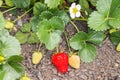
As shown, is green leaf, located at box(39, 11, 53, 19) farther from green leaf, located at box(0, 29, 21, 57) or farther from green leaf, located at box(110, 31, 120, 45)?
green leaf, located at box(110, 31, 120, 45)

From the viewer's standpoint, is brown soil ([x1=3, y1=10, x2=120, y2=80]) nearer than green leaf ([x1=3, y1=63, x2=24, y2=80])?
No

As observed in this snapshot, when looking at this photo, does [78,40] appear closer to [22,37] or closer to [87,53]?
[87,53]

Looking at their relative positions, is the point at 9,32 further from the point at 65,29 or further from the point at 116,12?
the point at 116,12

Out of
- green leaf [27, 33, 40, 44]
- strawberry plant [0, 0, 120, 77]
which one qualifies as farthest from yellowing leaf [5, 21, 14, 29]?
green leaf [27, 33, 40, 44]

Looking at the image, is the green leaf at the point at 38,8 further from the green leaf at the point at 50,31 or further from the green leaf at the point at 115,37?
the green leaf at the point at 115,37

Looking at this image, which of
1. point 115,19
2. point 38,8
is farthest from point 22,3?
point 115,19

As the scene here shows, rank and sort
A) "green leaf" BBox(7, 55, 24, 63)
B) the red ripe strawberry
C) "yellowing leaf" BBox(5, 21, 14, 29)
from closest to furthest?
"green leaf" BBox(7, 55, 24, 63) → the red ripe strawberry → "yellowing leaf" BBox(5, 21, 14, 29)

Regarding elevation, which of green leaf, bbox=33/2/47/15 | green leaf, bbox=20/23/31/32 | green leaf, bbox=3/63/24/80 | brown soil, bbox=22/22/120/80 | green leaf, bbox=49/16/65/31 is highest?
green leaf, bbox=33/2/47/15

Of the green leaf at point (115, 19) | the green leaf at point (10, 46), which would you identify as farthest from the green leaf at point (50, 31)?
the green leaf at point (115, 19)
